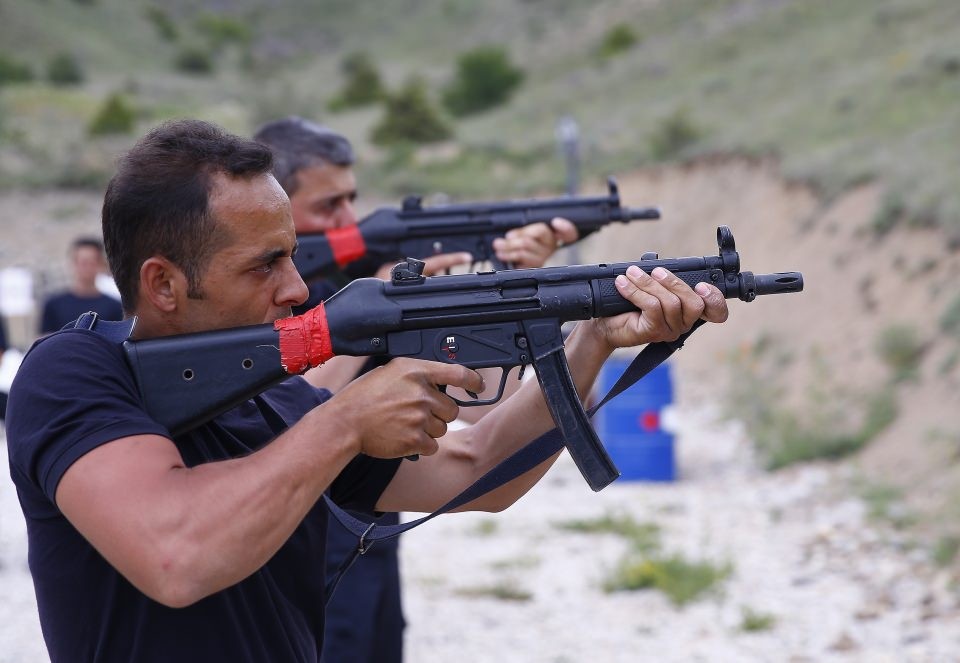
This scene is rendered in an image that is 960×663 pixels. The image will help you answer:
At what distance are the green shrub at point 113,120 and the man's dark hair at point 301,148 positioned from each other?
A: 3805 cm

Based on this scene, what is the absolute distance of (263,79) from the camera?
2746 inches

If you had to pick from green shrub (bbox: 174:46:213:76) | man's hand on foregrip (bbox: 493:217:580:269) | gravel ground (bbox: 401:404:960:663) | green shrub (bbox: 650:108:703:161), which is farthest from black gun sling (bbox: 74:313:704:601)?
green shrub (bbox: 174:46:213:76)

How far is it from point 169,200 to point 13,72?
55.6 m

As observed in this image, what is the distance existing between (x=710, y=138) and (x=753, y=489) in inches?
678

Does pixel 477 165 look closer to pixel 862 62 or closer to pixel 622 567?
pixel 862 62

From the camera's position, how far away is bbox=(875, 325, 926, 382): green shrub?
36.2ft

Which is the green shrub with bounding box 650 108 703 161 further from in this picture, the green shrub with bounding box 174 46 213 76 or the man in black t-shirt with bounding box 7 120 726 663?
the green shrub with bounding box 174 46 213 76

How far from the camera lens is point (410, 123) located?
4109cm

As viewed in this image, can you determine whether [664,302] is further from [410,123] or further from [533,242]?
[410,123]

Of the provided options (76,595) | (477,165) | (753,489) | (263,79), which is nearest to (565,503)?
(753,489)

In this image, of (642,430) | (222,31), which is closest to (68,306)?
(642,430)

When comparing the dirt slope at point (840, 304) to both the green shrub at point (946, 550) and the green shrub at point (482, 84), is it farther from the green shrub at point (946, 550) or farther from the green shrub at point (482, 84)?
the green shrub at point (482, 84)

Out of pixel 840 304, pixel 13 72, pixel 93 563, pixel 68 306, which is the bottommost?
pixel 840 304

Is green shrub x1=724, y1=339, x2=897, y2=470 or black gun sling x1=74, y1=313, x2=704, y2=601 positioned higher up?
black gun sling x1=74, y1=313, x2=704, y2=601
